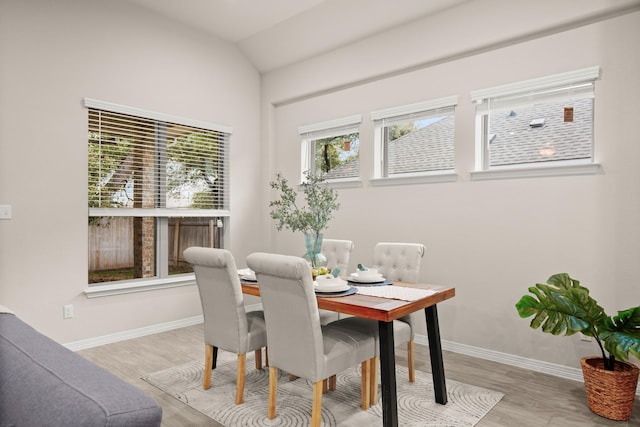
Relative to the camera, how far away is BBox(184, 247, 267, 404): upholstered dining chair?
247 cm

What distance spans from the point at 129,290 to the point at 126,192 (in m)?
0.93

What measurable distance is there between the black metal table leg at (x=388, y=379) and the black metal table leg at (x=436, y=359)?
20.9 inches

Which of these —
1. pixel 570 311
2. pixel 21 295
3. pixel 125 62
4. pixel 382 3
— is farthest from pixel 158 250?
pixel 570 311

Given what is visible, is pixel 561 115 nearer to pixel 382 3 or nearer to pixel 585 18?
pixel 585 18

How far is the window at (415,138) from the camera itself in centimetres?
375

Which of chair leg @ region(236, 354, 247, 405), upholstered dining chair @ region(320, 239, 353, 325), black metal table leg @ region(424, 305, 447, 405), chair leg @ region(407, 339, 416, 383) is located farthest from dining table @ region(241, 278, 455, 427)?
upholstered dining chair @ region(320, 239, 353, 325)

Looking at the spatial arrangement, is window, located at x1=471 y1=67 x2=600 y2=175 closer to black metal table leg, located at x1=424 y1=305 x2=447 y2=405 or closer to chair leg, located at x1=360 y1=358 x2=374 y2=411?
black metal table leg, located at x1=424 y1=305 x2=447 y2=405

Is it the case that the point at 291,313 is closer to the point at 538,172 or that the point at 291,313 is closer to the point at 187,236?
the point at 538,172

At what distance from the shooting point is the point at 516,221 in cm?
327

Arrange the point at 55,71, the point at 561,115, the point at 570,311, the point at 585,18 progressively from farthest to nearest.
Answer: the point at 55,71, the point at 561,115, the point at 585,18, the point at 570,311

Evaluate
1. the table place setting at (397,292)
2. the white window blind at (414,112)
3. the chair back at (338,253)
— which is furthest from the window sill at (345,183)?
the table place setting at (397,292)

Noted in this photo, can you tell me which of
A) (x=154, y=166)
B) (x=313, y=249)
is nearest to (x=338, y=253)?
(x=313, y=249)

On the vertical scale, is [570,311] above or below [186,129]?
below

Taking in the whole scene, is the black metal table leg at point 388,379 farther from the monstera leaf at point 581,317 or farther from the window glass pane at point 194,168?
the window glass pane at point 194,168
